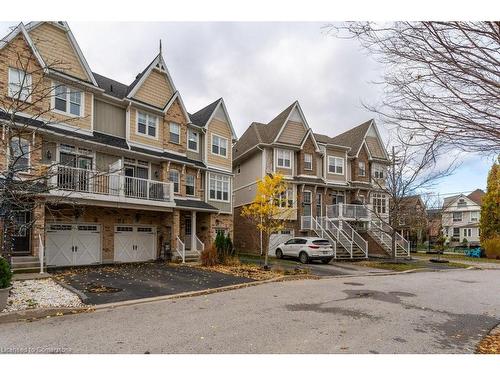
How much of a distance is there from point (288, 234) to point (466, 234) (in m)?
41.8

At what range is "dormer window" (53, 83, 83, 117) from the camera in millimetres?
16178

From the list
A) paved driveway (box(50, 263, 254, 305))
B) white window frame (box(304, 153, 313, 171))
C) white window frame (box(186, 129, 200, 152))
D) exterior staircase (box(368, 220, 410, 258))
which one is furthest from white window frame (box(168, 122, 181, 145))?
exterior staircase (box(368, 220, 410, 258))

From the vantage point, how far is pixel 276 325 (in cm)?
706

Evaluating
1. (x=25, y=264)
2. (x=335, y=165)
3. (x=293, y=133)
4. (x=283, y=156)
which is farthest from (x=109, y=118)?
(x=335, y=165)

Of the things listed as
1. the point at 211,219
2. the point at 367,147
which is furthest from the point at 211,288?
the point at 367,147

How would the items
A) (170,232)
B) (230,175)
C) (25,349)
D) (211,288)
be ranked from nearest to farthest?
(25,349)
(211,288)
(170,232)
(230,175)

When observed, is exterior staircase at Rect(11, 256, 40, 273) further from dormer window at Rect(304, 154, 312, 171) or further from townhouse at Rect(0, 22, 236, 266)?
dormer window at Rect(304, 154, 312, 171)

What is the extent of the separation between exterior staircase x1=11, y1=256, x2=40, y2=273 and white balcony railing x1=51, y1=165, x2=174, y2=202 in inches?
126

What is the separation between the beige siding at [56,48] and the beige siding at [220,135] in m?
8.52

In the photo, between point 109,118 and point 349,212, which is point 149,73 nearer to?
point 109,118

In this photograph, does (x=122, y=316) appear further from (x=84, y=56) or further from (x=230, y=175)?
(x=230, y=175)

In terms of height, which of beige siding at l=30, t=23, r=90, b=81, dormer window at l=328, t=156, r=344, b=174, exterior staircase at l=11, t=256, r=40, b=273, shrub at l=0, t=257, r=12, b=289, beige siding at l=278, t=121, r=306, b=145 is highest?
beige siding at l=30, t=23, r=90, b=81

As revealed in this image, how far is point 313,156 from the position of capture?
2903cm

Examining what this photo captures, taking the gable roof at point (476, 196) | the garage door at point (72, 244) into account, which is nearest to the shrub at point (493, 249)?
the gable roof at point (476, 196)
